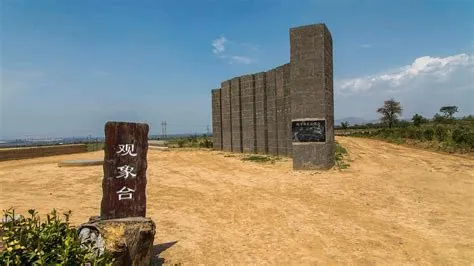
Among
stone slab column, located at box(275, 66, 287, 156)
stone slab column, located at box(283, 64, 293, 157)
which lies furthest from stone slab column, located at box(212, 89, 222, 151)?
stone slab column, located at box(283, 64, 293, 157)

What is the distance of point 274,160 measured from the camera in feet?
54.5

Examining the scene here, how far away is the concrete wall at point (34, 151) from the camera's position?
18.5 meters

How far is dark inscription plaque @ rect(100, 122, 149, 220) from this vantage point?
543 cm

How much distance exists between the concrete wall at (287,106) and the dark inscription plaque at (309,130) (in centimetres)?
4

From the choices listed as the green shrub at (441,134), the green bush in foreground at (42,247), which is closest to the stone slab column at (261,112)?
the green shrub at (441,134)

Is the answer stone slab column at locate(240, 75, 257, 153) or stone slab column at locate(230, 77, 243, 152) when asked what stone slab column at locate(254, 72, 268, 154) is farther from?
stone slab column at locate(230, 77, 243, 152)

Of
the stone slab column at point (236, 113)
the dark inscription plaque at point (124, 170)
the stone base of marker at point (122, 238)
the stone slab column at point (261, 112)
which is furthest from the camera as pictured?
the stone slab column at point (236, 113)

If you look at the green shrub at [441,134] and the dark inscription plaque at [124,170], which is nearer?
the dark inscription plaque at [124,170]

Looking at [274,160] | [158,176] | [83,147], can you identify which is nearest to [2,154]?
[83,147]

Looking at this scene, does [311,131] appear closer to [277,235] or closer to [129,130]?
[277,235]

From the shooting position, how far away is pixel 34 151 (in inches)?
803

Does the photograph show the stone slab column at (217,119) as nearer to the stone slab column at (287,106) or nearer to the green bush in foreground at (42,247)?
the stone slab column at (287,106)

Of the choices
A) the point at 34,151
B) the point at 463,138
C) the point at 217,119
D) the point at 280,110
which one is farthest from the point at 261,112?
the point at 34,151

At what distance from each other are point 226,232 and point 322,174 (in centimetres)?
709
